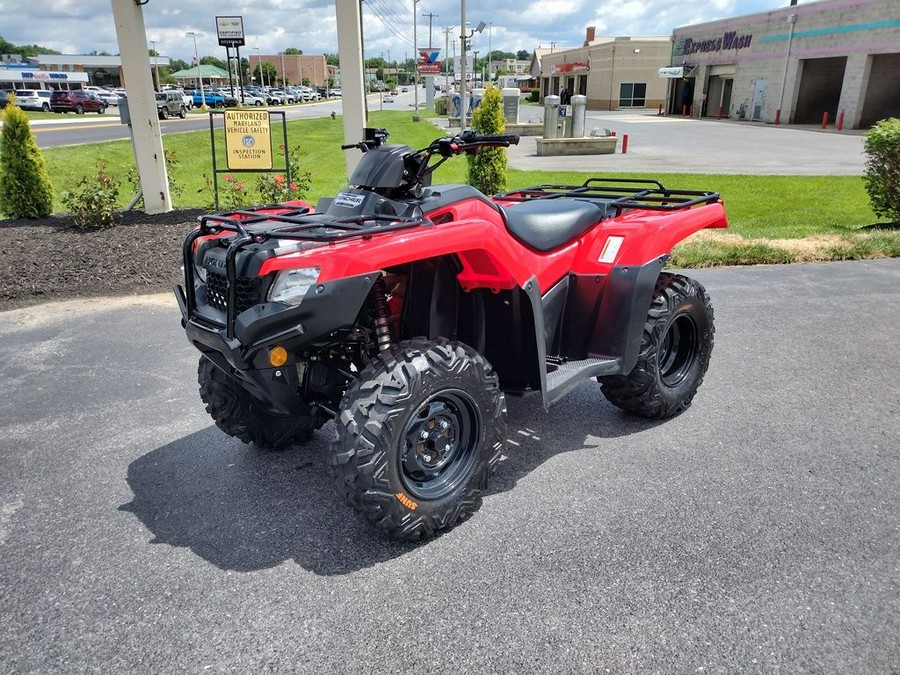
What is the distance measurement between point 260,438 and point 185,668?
5.25 feet

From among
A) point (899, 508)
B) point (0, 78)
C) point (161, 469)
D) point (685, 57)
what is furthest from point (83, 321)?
point (0, 78)

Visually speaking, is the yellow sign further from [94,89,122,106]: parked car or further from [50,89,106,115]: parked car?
[94,89,122,106]: parked car

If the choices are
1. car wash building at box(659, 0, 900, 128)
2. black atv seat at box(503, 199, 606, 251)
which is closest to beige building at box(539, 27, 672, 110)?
car wash building at box(659, 0, 900, 128)

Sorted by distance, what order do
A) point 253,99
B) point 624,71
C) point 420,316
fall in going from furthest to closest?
point 253,99 < point 624,71 < point 420,316

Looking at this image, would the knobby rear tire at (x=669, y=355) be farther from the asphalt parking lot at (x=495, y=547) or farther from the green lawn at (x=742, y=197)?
the green lawn at (x=742, y=197)

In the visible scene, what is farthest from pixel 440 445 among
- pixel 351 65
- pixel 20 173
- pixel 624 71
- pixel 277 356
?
pixel 624 71

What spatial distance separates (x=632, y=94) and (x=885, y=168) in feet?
172

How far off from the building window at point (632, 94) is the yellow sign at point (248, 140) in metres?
53.9

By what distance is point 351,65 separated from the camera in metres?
9.72

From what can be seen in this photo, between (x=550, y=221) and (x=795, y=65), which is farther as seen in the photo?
(x=795, y=65)

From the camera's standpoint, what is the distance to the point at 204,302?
10.1 feet

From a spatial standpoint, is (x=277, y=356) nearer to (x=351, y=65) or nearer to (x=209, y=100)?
(x=351, y=65)

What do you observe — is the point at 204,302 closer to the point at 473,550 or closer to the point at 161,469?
the point at 161,469

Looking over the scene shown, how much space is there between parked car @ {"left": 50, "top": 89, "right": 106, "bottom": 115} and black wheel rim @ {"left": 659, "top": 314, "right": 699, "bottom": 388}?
166ft
